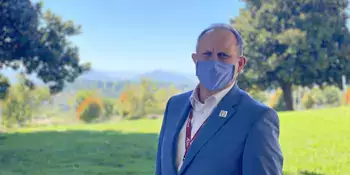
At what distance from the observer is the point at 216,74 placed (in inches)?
38.2

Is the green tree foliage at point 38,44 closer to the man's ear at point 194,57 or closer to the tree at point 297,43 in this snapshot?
the tree at point 297,43

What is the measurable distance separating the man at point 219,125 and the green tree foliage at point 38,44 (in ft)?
14.2

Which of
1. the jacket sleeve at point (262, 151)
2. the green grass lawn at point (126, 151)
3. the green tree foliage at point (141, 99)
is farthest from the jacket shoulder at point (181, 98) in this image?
the green tree foliage at point (141, 99)

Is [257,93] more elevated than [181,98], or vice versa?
[257,93]

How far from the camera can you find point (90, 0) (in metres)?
7.00

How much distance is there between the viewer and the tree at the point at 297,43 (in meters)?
7.77

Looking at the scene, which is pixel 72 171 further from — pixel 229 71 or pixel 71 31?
pixel 71 31

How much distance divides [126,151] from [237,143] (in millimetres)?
3442

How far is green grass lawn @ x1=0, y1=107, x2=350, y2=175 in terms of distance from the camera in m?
3.31

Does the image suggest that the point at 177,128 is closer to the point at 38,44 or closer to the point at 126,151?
the point at 126,151

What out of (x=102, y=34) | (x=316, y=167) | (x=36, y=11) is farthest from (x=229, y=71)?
(x=102, y=34)

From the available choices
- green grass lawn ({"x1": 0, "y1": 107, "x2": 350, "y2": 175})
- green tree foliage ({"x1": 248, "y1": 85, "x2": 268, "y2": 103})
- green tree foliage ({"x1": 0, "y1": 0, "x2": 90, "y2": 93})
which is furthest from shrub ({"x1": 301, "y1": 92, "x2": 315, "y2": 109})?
→ green tree foliage ({"x1": 0, "y1": 0, "x2": 90, "y2": 93})

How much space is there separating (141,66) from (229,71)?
23.8 ft

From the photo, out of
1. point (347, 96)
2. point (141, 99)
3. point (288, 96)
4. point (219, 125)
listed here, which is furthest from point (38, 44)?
point (347, 96)
